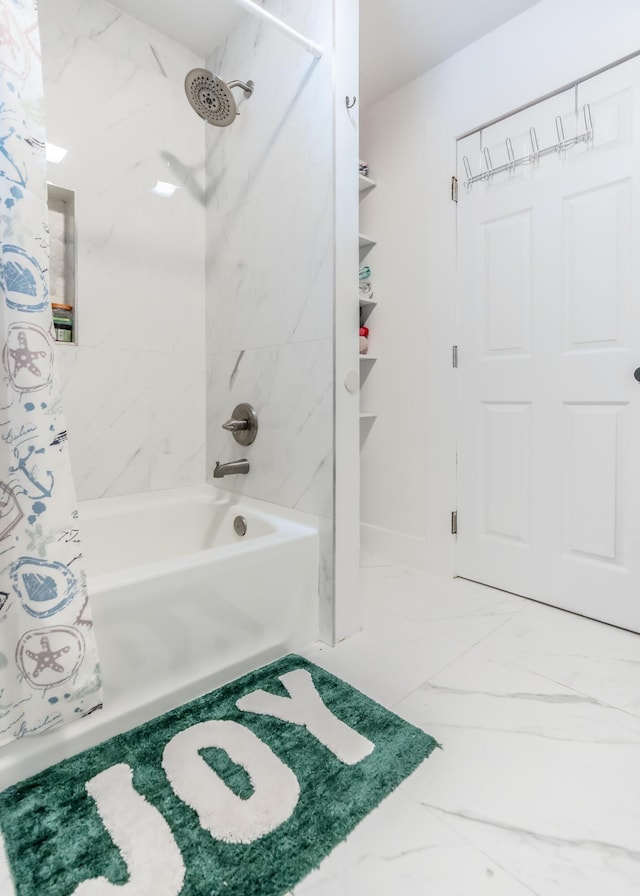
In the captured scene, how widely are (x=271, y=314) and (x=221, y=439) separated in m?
0.62

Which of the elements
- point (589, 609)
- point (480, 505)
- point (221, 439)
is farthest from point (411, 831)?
point (221, 439)

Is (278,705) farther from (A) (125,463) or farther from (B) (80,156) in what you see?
(B) (80,156)

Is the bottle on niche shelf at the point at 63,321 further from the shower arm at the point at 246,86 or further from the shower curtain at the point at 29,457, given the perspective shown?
the shower arm at the point at 246,86

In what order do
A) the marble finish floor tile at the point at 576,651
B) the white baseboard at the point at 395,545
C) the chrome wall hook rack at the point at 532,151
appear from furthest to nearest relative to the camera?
the white baseboard at the point at 395,545, the chrome wall hook rack at the point at 532,151, the marble finish floor tile at the point at 576,651

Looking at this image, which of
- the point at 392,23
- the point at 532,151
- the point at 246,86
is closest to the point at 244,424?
the point at 246,86

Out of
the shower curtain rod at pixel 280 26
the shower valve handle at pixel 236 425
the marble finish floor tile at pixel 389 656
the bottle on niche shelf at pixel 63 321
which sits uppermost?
the shower curtain rod at pixel 280 26

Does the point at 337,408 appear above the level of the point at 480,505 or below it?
above

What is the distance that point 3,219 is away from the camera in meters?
0.86

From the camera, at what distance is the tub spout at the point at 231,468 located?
5.89 feet

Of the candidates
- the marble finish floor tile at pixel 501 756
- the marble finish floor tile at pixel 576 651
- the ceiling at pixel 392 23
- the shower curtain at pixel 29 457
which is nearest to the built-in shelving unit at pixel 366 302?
the ceiling at pixel 392 23

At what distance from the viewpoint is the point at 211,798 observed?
3.04 ft

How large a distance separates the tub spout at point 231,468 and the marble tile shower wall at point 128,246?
36cm

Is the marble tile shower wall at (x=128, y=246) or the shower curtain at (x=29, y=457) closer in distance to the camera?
the shower curtain at (x=29, y=457)

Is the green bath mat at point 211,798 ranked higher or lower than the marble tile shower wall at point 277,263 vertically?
lower
